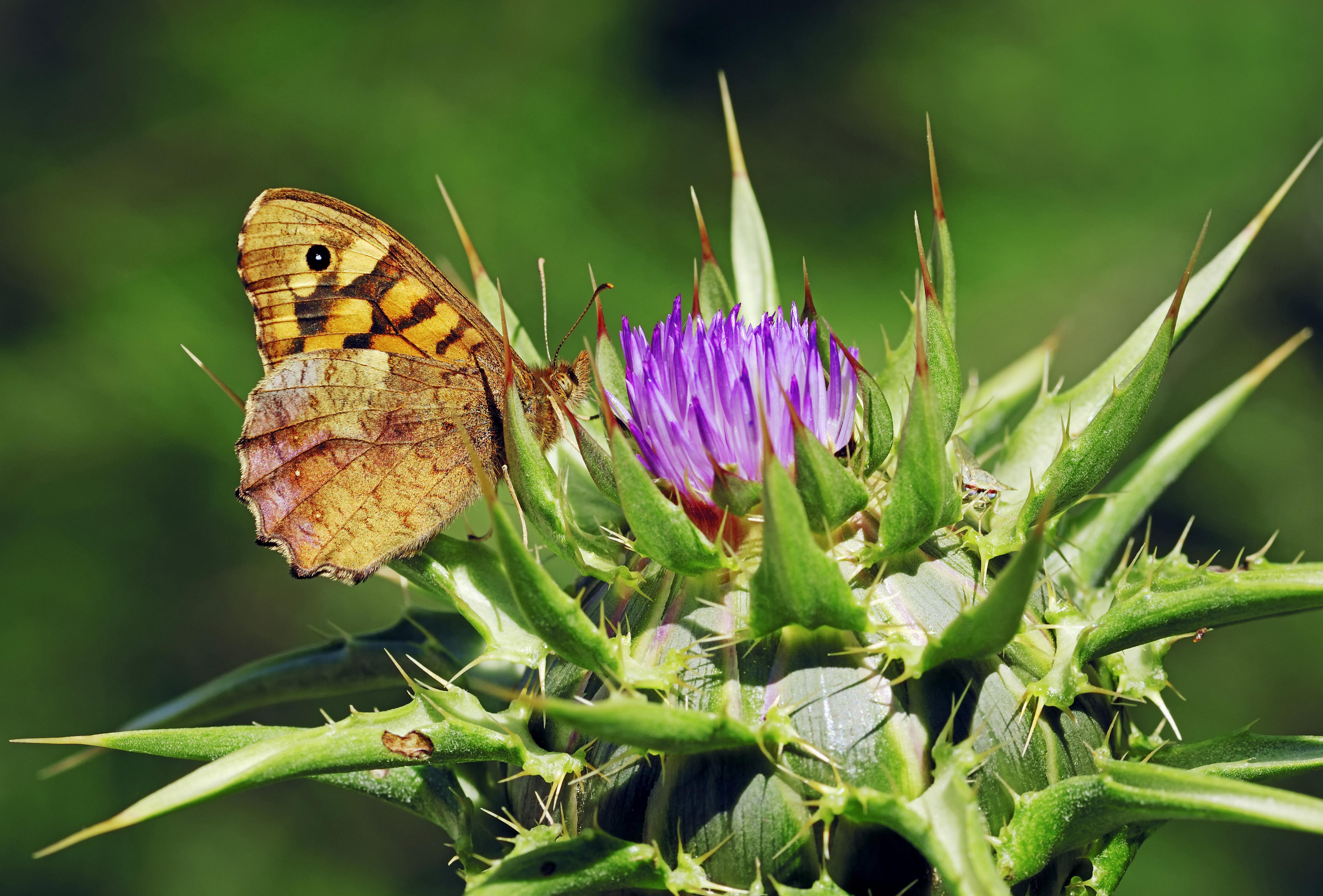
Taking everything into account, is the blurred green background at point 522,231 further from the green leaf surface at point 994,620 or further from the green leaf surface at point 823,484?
the green leaf surface at point 994,620

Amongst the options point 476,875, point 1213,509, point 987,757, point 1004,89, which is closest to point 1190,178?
point 1004,89

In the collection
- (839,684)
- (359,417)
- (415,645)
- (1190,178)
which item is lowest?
(839,684)

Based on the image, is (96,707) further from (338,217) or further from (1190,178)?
(1190,178)

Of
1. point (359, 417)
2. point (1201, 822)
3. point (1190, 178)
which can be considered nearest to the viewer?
point (359, 417)

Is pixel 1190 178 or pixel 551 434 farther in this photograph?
pixel 1190 178

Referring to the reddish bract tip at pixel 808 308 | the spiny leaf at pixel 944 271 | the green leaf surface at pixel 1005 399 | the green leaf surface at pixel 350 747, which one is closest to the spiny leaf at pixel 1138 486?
the green leaf surface at pixel 1005 399

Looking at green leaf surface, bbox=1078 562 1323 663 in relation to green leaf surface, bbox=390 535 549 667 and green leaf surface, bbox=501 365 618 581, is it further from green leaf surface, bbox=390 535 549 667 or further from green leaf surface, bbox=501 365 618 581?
green leaf surface, bbox=390 535 549 667
